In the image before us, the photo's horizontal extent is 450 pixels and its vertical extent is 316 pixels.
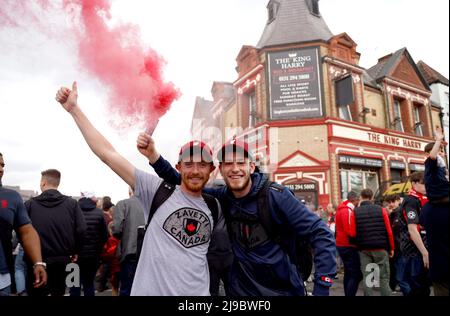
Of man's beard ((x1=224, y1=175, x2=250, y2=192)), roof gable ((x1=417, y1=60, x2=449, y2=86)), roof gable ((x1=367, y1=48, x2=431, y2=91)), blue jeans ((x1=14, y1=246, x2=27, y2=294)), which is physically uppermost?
roof gable ((x1=417, y1=60, x2=449, y2=86))

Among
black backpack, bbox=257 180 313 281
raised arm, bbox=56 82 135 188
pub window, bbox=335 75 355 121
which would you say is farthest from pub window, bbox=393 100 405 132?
raised arm, bbox=56 82 135 188

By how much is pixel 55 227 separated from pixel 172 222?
8.60 ft

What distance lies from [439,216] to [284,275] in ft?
3.99

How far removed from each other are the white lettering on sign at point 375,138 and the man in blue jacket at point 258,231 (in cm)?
1336

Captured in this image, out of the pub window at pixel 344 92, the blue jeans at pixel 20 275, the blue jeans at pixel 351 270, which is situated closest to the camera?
the blue jeans at pixel 20 275

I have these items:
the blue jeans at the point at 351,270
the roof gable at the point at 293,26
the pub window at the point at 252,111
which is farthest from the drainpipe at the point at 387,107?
the blue jeans at the point at 351,270

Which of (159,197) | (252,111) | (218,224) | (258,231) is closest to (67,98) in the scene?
(159,197)

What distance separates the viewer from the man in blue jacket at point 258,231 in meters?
1.92

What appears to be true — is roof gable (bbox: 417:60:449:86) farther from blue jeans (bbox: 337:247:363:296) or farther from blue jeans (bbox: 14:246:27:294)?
blue jeans (bbox: 14:246:27:294)

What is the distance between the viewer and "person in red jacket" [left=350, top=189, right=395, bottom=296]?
16.4 ft

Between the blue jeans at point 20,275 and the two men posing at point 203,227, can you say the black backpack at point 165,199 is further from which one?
the blue jeans at point 20,275

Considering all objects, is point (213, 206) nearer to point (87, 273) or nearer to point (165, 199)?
point (165, 199)

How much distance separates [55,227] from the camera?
12.7 feet

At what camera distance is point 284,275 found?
1968mm
